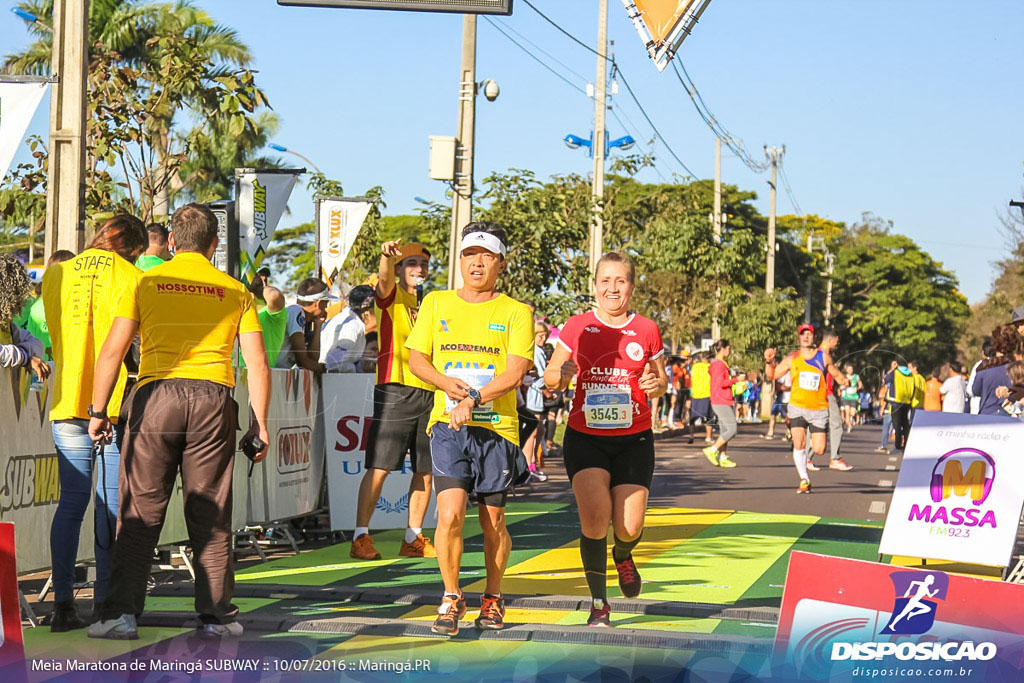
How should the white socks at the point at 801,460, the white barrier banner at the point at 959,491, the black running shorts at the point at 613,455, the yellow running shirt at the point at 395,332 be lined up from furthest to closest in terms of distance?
the white socks at the point at 801,460 < the yellow running shirt at the point at 395,332 < the white barrier banner at the point at 959,491 < the black running shorts at the point at 613,455

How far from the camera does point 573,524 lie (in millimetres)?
12195

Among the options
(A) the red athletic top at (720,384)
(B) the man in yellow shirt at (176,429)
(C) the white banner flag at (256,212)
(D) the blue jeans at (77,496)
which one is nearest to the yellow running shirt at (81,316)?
(D) the blue jeans at (77,496)

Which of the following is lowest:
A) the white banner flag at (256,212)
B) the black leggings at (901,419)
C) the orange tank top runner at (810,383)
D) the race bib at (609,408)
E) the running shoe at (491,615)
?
the black leggings at (901,419)

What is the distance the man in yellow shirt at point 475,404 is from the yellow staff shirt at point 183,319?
941mm

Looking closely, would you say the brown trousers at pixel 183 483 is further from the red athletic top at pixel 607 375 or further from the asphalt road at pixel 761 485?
the asphalt road at pixel 761 485

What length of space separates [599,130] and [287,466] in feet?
66.5

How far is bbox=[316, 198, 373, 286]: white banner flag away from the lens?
1612 cm

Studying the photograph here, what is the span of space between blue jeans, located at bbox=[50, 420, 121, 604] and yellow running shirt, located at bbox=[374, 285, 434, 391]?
2.90 m

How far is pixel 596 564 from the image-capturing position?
22.6 feet

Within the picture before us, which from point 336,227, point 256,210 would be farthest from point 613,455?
point 336,227

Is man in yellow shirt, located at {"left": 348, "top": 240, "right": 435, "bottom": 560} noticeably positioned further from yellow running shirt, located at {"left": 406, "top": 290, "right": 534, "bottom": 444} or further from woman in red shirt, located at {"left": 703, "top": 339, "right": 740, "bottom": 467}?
woman in red shirt, located at {"left": 703, "top": 339, "right": 740, "bottom": 467}

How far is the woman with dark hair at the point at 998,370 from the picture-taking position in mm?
11695

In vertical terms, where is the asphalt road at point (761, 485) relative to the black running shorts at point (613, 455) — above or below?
below

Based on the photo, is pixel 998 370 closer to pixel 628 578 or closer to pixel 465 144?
pixel 628 578
